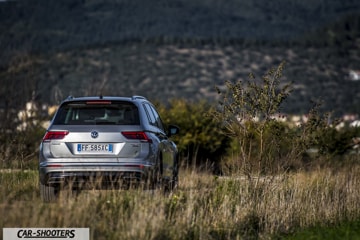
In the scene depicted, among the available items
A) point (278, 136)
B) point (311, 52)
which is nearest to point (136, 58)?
point (311, 52)

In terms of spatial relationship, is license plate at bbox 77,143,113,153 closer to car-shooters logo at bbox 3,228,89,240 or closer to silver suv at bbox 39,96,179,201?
silver suv at bbox 39,96,179,201

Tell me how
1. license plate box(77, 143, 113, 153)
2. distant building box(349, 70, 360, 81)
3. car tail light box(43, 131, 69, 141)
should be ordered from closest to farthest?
1. license plate box(77, 143, 113, 153)
2. car tail light box(43, 131, 69, 141)
3. distant building box(349, 70, 360, 81)

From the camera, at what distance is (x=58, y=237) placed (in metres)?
10.4

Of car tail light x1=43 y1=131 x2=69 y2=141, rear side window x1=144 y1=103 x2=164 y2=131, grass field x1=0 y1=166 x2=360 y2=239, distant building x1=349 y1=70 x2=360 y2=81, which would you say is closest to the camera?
grass field x1=0 y1=166 x2=360 y2=239

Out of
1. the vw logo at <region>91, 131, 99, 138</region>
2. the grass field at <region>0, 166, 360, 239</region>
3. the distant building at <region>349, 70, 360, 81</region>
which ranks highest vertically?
the vw logo at <region>91, 131, 99, 138</region>

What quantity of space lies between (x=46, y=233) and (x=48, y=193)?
2.60 meters

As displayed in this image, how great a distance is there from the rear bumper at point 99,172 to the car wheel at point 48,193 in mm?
306

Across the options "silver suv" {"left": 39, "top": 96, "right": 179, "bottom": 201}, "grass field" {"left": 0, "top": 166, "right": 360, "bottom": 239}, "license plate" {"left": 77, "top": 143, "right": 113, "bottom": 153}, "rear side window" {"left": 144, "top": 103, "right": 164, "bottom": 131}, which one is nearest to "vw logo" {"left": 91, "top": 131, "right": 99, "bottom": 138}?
"silver suv" {"left": 39, "top": 96, "right": 179, "bottom": 201}

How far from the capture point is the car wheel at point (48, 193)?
42.8 ft

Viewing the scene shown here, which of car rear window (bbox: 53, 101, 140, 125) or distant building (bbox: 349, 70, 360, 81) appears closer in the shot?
car rear window (bbox: 53, 101, 140, 125)

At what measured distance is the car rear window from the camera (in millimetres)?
13039

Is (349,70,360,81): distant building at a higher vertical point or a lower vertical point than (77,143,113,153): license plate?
lower

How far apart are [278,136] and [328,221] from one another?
3.30 m

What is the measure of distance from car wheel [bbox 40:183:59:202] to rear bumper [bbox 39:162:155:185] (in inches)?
12.0
